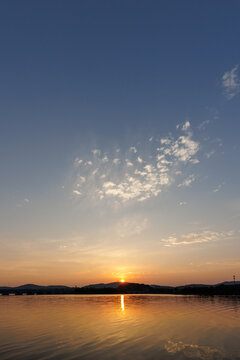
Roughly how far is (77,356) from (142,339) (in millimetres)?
11435

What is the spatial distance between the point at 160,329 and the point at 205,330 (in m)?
6.86

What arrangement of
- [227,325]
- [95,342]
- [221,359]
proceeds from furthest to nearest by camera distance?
1. [227,325]
2. [95,342]
3. [221,359]

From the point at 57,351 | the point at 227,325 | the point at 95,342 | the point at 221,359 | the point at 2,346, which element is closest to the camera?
the point at 221,359

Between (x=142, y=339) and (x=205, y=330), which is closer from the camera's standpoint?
(x=142, y=339)

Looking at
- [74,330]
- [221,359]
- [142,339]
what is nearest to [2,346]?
[74,330]

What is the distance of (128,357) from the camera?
26.0 meters

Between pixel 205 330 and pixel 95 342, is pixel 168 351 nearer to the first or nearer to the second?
pixel 95 342

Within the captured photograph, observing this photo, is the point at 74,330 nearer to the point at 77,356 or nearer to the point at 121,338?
the point at 121,338

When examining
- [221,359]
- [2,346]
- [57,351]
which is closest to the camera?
[221,359]

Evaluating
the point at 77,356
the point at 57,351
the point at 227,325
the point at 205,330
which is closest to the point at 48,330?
the point at 57,351

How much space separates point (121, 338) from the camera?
35.2m

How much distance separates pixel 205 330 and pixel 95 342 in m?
18.7

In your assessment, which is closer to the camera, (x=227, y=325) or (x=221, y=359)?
(x=221, y=359)

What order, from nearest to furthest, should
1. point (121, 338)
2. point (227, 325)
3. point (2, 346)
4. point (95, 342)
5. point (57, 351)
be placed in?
point (57, 351)
point (2, 346)
point (95, 342)
point (121, 338)
point (227, 325)
